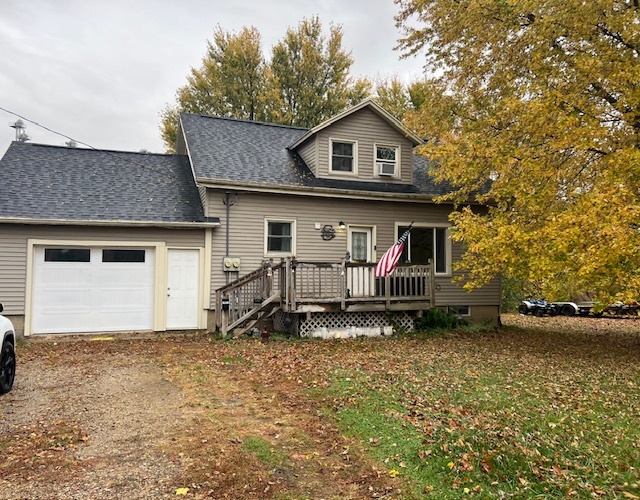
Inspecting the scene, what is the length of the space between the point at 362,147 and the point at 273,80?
579 inches

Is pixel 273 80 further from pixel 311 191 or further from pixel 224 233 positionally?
pixel 224 233

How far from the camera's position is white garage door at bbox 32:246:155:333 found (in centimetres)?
1055

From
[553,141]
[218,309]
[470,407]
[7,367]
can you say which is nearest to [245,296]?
[218,309]

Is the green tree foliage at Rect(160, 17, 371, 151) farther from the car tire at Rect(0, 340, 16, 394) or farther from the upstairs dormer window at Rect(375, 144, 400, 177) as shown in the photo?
the car tire at Rect(0, 340, 16, 394)

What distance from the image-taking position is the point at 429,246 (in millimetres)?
13688

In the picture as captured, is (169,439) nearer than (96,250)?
Yes

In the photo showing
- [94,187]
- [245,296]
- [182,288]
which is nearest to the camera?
[245,296]

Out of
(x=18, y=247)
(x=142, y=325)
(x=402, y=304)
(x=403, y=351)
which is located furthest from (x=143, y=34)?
(x=403, y=351)

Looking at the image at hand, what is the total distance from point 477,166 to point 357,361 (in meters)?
5.34

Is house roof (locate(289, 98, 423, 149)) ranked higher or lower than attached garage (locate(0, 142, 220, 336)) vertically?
higher

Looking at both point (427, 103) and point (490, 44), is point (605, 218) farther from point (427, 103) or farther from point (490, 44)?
point (427, 103)

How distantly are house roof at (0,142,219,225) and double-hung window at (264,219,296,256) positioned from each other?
156 cm

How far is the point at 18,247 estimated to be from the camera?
10.3 meters

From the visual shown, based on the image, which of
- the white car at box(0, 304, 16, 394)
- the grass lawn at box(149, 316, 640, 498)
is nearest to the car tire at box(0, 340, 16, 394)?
the white car at box(0, 304, 16, 394)
